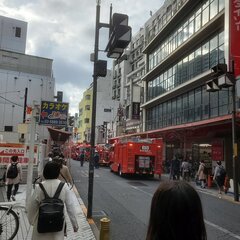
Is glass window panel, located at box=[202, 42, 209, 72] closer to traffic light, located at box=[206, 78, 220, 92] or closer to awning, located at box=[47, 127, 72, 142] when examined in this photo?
awning, located at box=[47, 127, 72, 142]

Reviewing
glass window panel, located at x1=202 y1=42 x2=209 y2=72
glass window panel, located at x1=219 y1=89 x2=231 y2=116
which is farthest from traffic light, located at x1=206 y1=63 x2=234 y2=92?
glass window panel, located at x1=202 y1=42 x2=209 y2=72

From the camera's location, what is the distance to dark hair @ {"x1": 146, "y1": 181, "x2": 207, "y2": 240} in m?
2.02

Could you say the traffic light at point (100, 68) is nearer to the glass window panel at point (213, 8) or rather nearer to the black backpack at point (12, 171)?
the black backpack at point (12, 171)

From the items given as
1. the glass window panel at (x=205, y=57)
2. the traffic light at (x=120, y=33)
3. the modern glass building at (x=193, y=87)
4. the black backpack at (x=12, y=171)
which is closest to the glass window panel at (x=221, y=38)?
the modern glass building at (x=193, y=87)

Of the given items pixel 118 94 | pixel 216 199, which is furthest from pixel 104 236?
pixel 118 94

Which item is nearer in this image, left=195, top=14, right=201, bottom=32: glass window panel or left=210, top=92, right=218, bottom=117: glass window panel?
left=210, top=92, right=218, bottom=117: glass window panel

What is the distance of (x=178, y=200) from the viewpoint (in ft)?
6.72

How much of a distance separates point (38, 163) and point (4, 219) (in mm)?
11204

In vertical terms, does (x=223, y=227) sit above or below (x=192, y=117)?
below

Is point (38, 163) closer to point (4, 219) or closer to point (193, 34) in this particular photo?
point (4, 219)

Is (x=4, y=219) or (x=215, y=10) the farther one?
(x=215, y=10)

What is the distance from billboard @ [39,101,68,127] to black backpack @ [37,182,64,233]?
19.5 ft

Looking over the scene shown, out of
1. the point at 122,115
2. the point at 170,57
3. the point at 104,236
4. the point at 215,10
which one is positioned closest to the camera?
the point at 104,236

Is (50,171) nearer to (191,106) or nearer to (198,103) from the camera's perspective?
(198,103)
